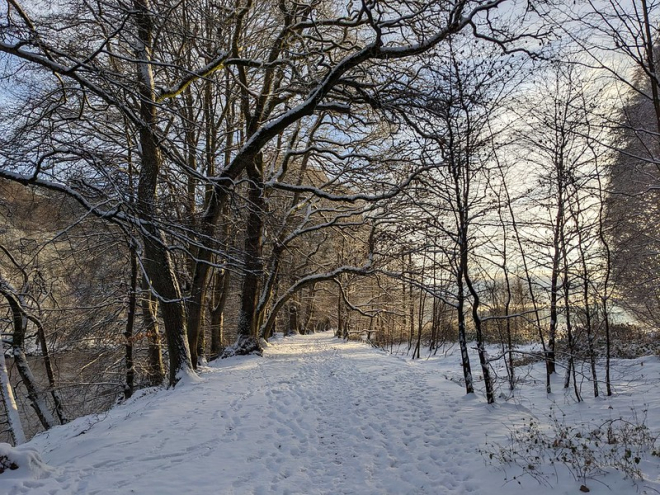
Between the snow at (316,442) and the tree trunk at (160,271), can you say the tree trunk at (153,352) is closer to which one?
the snow at (316,442)

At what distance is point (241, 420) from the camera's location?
5.68 meters

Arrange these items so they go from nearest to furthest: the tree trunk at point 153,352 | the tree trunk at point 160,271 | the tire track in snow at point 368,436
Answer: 1. the tire track in snow at point 368,436
2. the tree trunk at point 160,271
3. the tree trunk at point 153,352

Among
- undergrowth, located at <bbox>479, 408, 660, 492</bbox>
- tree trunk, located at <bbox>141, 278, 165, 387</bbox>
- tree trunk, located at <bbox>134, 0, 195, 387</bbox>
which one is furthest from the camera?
tree trunk, located at <bbox>141, 278, 165, 387</bbox>

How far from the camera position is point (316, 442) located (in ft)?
16.8

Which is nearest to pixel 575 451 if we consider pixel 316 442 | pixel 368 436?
pixel 368 436

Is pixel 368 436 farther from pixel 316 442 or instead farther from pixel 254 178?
pixel 254 178

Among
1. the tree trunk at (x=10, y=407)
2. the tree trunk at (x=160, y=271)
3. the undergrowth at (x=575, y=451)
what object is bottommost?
the tree trunk at (x=10, y=407)

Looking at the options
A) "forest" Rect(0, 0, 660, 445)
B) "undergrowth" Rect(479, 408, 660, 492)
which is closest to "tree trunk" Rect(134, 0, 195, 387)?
"forest" Rect(0, 0, 660, 445)

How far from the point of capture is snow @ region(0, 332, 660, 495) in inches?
144

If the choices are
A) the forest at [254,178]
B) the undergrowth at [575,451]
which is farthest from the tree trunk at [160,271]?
the undergrowth at [575,451]

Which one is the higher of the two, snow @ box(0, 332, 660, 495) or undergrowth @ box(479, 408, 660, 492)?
undergrowth @ box(479, 408, 660, 492)

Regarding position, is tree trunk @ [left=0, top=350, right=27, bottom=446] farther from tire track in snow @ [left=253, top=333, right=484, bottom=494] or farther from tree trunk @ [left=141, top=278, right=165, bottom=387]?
tire track in snow @ [left=253, top=333, right=484, bottom=494]

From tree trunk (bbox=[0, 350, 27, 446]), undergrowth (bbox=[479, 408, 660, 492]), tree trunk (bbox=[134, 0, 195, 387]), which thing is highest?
tree trunk (bbox=[134, 0, 195, 387])

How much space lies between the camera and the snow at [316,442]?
12.0 feet
